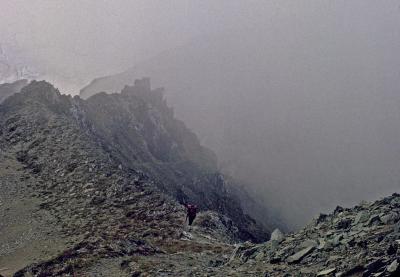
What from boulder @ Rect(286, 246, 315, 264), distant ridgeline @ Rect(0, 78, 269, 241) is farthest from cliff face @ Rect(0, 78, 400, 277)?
distant ridgeline @ Rect(0, 78, 269, 241)

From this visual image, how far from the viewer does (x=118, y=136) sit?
469 ft

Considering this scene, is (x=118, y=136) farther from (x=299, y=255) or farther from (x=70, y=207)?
(x=299, y=255)

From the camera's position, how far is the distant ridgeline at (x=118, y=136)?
8394 centimetres

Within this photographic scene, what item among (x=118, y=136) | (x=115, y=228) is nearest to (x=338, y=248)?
(x=115, y=228)

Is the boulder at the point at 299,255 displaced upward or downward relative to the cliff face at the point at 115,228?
downward

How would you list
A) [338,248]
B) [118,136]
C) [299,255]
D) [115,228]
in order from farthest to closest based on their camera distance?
[118,136], [115,228], [299,255], [338,248]

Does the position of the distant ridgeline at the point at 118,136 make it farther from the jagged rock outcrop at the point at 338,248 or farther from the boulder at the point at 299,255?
the boulder at the point at 299,255

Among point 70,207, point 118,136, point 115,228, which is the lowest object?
point 115,228

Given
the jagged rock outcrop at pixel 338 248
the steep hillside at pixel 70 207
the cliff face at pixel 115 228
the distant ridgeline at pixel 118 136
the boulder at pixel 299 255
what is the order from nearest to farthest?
the jagged rock outcrop at pixel 338 248, the cliff face at pixel 115 228, the boulder at pixel 299 255, the steep hillside at pixel 70 207, the distant ridgeline at pixel 118 136

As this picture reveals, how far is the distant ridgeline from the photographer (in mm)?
83944

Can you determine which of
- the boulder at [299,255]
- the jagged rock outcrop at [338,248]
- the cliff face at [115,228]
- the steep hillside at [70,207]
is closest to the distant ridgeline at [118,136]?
→ the steep hillside at [70,207]

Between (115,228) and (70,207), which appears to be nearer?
(115,228)

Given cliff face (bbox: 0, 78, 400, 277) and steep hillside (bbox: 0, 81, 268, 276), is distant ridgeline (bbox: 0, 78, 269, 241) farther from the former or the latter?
cliff face (bbox: 0, 78, 400, 277)

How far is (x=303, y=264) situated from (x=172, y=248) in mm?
18481
